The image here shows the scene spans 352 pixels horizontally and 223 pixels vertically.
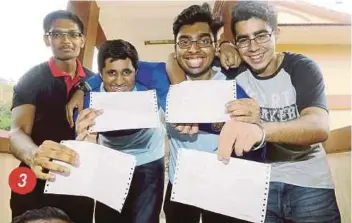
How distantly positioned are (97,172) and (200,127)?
0.20 metres

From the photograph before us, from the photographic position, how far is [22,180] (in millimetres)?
738

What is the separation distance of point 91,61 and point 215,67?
9.2 inches

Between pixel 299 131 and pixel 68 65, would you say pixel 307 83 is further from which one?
pixel 68 65

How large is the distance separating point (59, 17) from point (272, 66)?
41 cm

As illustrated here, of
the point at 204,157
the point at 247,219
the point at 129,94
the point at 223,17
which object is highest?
the point at 223,17

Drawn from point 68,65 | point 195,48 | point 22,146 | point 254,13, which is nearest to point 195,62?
point 195,48

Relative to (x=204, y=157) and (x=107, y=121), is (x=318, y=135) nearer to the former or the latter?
(x=204, y=157)

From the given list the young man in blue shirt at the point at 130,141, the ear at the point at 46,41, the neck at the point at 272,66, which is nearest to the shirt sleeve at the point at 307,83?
the neck at the point at 272,66

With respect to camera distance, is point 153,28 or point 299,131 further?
point 153,28

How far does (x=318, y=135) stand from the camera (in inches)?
27.3

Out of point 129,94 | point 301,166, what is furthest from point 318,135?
point 129,94

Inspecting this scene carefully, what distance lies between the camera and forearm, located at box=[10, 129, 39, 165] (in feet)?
2.40

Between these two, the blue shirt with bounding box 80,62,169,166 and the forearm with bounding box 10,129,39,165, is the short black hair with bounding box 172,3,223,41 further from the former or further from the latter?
the forearm with bounding box 10,129,39,165

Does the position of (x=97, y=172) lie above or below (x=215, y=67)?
below
